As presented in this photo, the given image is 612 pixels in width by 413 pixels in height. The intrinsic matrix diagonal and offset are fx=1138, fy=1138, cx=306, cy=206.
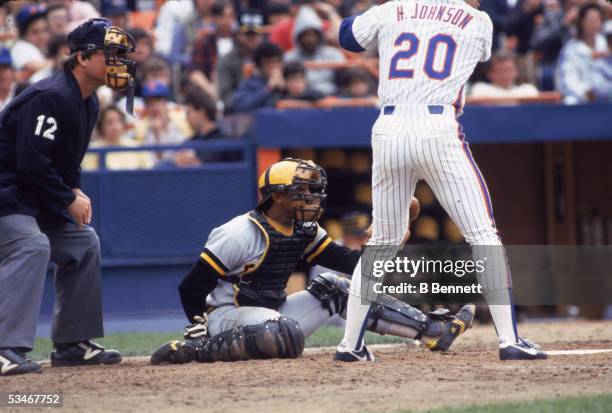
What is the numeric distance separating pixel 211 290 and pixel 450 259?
3388 mm

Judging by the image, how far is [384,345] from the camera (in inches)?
279

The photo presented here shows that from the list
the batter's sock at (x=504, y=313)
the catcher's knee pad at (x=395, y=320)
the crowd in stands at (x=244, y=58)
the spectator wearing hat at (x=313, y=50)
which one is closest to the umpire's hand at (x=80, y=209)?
the catcher's knee pad at (x=395, y=320)

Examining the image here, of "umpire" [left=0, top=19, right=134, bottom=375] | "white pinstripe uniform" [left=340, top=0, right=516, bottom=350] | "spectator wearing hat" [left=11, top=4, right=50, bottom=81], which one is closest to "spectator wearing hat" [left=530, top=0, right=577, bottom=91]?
"spectator wearing hat" [left=11, top=4, right=50, bottom=81]

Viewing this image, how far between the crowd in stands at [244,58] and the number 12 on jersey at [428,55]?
14.0 feet

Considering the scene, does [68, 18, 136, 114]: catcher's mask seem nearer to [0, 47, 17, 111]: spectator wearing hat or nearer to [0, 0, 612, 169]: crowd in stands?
[0, 0, 612, 169]: crowd in stands

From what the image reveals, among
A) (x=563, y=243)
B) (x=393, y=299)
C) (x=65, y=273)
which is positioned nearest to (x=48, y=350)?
(x=65, y=273)

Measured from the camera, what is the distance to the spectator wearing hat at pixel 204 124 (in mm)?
9953

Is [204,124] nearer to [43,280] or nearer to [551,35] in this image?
[551,35]

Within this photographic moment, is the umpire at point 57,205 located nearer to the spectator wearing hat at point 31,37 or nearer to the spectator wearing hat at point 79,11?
the spectator wearing hat at point 31,37

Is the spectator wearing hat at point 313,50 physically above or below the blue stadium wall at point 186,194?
above

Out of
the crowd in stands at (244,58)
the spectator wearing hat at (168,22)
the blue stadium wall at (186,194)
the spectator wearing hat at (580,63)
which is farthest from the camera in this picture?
the spectator wearing hat at (168,22)

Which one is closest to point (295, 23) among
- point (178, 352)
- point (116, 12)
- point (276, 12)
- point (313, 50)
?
point (313, 50)

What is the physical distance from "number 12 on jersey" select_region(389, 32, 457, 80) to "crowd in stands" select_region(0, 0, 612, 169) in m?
4.26

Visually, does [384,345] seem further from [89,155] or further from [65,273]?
[89,155]
